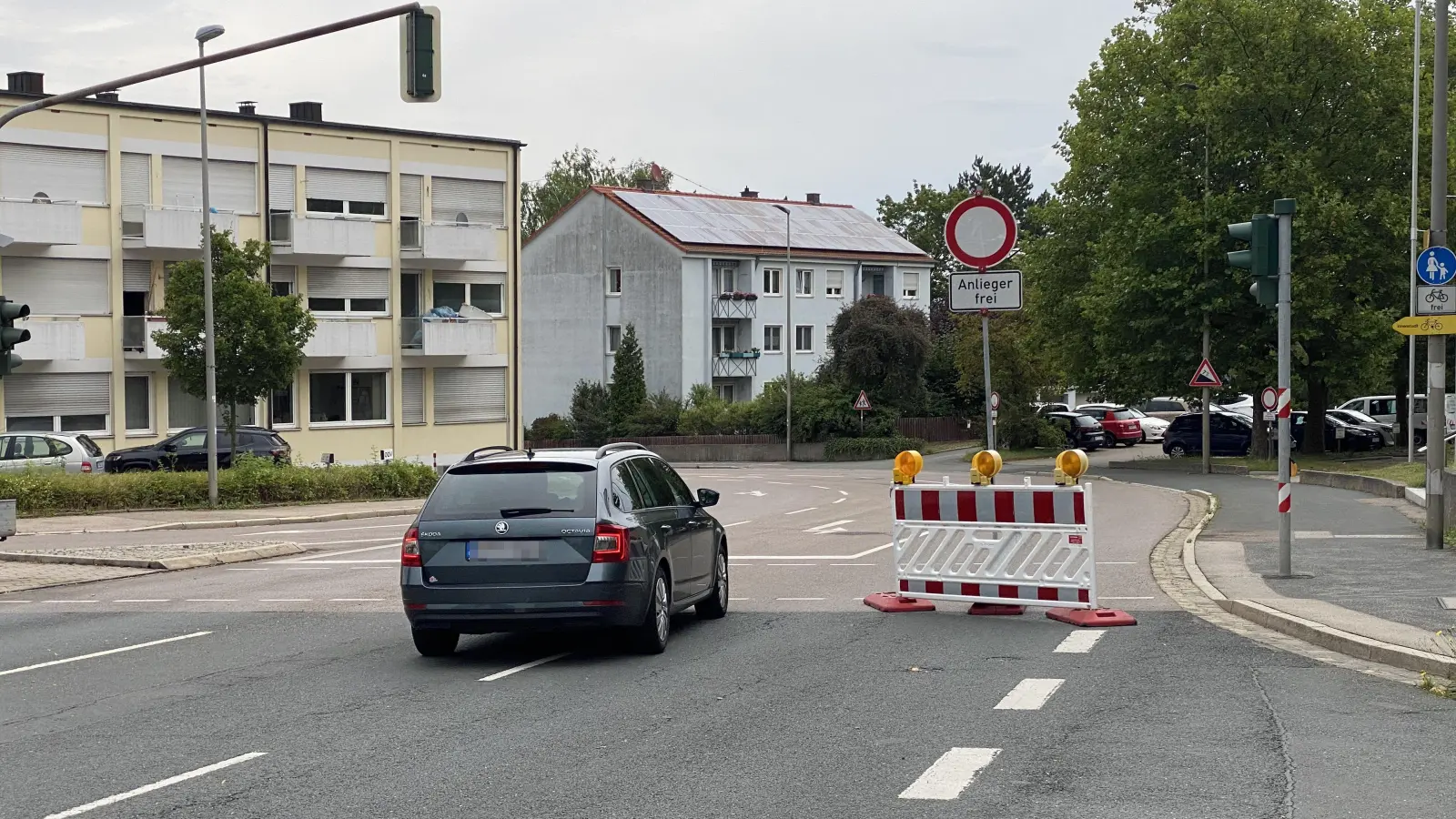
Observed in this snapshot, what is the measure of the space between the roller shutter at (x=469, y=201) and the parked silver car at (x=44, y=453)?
20769 millimetres

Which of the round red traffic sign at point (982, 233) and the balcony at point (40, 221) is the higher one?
Result: the balcony at point (40, 221)

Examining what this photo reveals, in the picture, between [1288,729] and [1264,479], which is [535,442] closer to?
[1264,479]

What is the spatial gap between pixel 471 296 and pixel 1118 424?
2631cm

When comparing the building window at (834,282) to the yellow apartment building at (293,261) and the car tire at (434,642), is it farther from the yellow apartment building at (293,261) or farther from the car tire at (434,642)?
the car tire at (434,642)

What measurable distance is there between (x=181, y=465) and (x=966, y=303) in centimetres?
3019

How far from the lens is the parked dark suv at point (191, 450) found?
128 feet

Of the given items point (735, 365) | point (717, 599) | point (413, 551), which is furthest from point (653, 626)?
point (735, 365)

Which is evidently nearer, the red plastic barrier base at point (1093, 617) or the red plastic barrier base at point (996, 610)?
the red plastic barrier base at point (1093, 617)

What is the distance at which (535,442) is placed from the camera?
74.3 m

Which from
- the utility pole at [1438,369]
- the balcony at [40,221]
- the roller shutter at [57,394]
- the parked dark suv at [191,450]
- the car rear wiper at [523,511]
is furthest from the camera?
the roller shutter at [57,394]

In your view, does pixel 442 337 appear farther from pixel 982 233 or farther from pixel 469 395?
pixel 982 233

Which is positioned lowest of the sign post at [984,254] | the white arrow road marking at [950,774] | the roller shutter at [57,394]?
the white arrow road marking at [950,774]

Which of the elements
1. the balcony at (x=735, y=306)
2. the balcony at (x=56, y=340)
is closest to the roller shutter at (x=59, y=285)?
the balcony at (x=56, y=340)

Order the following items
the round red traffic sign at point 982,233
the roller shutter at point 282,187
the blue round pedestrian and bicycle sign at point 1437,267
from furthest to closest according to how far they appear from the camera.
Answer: the roller shutter at point 282,187 < the blue round pedestrian and bicycle sign at point 1437,267 < the round red traffic sign at point 982,233
